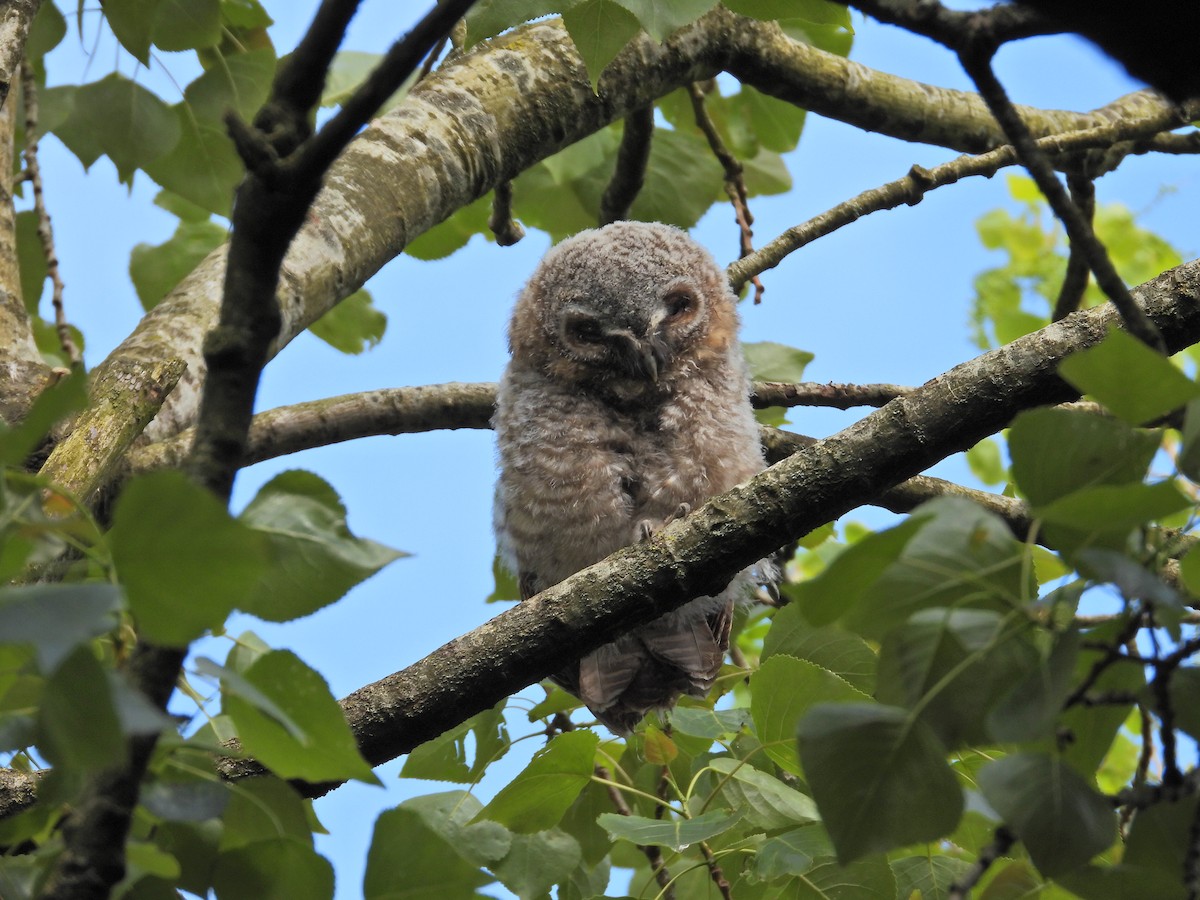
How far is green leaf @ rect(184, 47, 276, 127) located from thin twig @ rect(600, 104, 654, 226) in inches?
34.2

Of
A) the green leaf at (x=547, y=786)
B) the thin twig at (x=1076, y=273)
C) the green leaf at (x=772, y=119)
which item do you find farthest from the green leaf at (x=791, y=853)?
the green leaf at (x=772, y=119)

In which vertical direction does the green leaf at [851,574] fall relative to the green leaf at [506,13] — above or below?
below

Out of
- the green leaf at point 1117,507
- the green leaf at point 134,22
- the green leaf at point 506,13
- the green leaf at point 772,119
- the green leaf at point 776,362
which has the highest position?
the green leaf at point 772,119

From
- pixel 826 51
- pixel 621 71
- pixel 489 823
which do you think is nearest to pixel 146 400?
pixel 489 823

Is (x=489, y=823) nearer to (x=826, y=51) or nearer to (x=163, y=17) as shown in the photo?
(x=163, y=17)

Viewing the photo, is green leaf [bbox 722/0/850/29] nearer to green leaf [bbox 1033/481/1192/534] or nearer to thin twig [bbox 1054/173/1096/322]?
green leaf [bbox 1033/481/1192/534]

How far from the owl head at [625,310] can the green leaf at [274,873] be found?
1.69 metres

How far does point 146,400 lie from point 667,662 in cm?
112

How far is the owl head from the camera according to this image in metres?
2.66

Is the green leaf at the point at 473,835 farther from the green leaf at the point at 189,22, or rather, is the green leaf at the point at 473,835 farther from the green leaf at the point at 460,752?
the green leaf at the point at 189,22

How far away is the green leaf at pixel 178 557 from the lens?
2.44ft

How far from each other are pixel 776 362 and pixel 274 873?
7.01 feet

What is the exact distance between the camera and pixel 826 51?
3.04 meters

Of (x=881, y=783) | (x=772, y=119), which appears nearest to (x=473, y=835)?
(x=881, y=783)
